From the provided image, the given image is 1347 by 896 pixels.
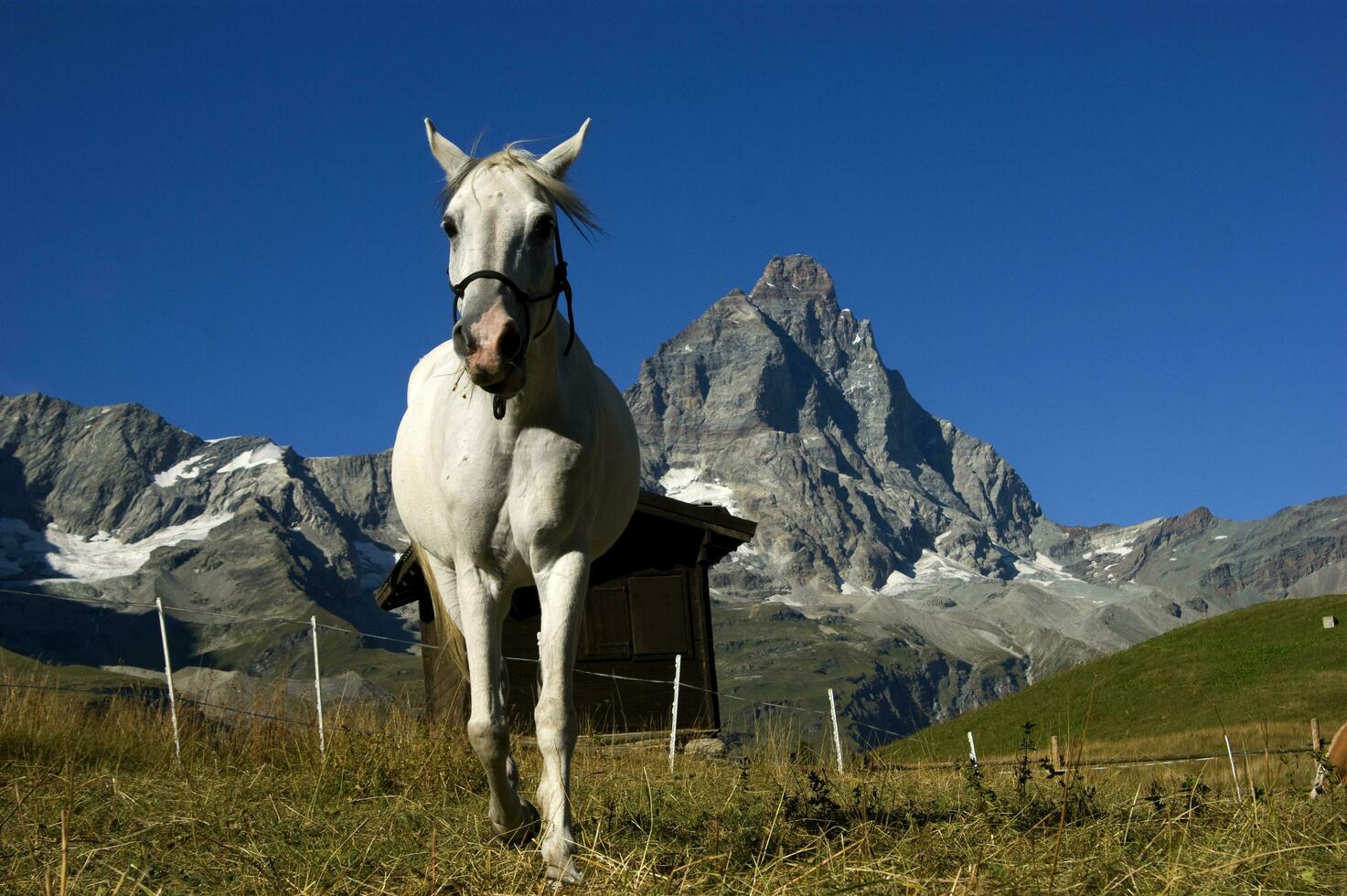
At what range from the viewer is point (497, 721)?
5230 mm

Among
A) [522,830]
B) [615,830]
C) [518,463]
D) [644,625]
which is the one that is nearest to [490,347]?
[518,463]

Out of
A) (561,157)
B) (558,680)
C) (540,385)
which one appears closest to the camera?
(558,680)

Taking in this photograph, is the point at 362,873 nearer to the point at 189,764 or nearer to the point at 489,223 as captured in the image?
the point at 489,223

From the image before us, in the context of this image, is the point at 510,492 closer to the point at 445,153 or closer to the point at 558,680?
the point at 558,680

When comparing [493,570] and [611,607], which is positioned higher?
[611,607]

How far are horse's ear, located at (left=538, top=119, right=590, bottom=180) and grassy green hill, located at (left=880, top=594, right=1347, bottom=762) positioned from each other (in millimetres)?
24882

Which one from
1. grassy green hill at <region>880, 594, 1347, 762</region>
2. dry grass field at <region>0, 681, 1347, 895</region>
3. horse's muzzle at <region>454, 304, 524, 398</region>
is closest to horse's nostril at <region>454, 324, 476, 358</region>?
horse's muzzle at <region>454, 304, 524, 398</region>

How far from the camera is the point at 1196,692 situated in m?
37.1

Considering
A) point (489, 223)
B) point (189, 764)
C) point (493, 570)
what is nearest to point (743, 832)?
point (493, 570)

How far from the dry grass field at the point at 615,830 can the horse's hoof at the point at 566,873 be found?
72mm

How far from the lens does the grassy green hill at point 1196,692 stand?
102ft

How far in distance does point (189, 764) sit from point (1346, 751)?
313 inches

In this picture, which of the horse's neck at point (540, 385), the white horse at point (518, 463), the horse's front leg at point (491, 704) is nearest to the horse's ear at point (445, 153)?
the white horse at point (518, 463)

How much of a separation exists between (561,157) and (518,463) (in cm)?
140
